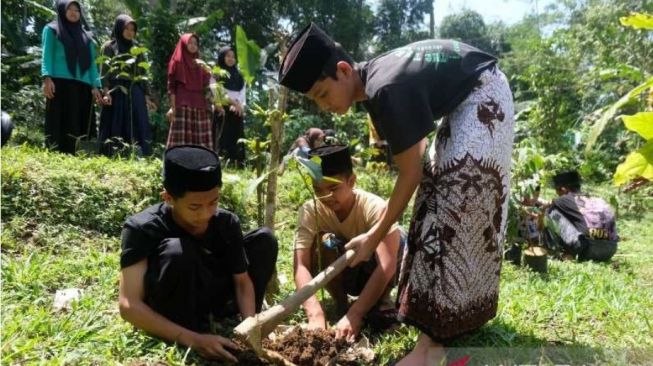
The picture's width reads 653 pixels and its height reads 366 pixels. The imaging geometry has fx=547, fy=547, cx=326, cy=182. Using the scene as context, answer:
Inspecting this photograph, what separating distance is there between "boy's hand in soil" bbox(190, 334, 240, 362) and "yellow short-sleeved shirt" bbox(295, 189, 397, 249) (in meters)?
0.70

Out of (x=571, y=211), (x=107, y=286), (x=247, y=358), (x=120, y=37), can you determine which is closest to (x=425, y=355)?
(x=247, y=358)

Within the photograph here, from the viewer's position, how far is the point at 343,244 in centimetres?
261

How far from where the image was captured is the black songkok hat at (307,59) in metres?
1.97

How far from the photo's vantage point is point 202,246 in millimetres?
2258

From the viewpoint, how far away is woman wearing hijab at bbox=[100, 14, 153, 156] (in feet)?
17.5

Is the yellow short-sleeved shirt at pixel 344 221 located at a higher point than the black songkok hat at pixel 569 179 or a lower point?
higher

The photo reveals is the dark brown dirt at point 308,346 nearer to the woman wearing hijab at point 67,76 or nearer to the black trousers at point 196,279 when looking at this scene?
the black trousers at point 196,279

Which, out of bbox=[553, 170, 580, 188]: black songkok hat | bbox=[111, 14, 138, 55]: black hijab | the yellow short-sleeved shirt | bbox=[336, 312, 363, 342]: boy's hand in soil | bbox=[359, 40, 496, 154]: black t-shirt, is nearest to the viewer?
bbox=[359, 40, 496, 154]: black t-shirt

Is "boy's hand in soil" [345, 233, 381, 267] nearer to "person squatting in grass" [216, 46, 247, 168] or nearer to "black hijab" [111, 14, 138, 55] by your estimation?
"black hijab" [111, 14, 138, 55]

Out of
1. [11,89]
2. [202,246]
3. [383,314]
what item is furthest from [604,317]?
[11,89]

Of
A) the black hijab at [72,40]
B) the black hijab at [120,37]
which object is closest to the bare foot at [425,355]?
the black hijab at [72,40]

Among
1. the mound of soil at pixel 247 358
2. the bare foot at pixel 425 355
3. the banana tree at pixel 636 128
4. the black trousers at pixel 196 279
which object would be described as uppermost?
the banana tree at pixel 636 128

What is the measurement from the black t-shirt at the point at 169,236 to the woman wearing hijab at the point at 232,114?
4227 millimetres

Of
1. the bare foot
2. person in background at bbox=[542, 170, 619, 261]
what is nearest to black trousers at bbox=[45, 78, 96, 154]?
the bare foot
